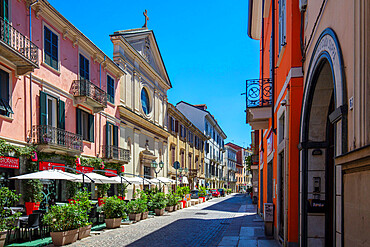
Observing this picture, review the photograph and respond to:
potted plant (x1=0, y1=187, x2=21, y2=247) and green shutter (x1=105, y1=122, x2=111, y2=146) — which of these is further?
green shutter (x1=105, y1=122, x2=111, y2=146)

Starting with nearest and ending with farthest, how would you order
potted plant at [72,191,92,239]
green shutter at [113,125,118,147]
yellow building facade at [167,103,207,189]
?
1. potted plant at [72,191,92,239]
2. green shutter at [113,125,118,147]
3. yellow building facade at [167,103,207,189]

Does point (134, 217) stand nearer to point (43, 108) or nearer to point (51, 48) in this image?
point (43, 108)

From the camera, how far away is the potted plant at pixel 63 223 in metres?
10.1

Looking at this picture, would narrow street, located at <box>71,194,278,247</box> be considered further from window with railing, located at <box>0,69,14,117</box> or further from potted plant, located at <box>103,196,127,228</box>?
window with railing, located at <box>0,69,14,117</box>

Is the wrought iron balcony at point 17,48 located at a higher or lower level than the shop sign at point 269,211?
→ higher

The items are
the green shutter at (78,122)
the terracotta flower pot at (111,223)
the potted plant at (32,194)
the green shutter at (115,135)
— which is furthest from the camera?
the green shutter at (115,135)

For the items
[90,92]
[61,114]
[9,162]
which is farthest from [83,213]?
[90,92]

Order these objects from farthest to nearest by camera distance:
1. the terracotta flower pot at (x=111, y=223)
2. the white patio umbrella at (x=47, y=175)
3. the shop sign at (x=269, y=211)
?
the terracotta flower pot at (x=111, y=223), the white patio umbrella at (x=47, y=175), the shop sign at (x=269, y=211)

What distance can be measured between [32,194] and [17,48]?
5.75m

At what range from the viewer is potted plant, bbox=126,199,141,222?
1628 cm

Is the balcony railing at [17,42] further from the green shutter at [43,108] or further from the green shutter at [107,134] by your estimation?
the green shutter at [107,134]

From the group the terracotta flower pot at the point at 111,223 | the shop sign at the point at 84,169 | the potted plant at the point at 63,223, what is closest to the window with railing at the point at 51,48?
the shop sign at the point at 84,169

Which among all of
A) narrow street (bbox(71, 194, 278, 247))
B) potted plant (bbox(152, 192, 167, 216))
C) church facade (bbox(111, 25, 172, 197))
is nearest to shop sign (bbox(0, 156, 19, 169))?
narrow street (bbox(71, 194, 278, 247))

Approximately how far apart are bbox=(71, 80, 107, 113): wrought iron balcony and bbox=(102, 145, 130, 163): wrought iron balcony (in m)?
2.68
